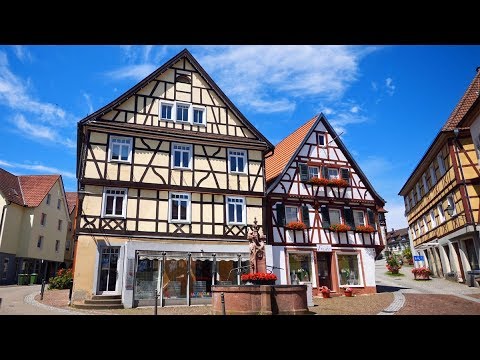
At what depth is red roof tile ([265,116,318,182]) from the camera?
20078 mm

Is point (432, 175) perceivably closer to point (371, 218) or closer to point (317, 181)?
point (371, 218)

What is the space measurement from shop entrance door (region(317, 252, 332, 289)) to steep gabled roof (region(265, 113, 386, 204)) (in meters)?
4.60

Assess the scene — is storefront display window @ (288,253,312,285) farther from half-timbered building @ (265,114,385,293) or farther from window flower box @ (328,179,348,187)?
window flower box @ (328,179,348,187)

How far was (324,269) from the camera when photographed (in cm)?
1906

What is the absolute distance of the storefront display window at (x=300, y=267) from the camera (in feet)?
59.9

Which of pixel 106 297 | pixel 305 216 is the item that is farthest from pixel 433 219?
pixel 106 297

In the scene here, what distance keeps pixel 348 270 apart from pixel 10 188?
23376mm

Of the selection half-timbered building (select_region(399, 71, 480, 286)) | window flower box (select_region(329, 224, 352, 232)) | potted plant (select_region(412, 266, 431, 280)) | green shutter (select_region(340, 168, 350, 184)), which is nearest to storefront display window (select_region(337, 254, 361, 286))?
window flower box (select_region(329, 224, 352, 232))

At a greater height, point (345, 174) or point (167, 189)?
point (345, 174)

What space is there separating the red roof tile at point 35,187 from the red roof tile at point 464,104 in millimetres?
27971

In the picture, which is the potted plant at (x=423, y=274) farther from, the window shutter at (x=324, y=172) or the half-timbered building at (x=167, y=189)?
the half-timbered building at (x=167, y=189)

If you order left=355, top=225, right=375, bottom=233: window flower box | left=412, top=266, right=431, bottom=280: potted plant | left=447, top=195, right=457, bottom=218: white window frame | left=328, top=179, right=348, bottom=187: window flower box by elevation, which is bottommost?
left=412, top=266, right=431, bottom=280: potted plant
